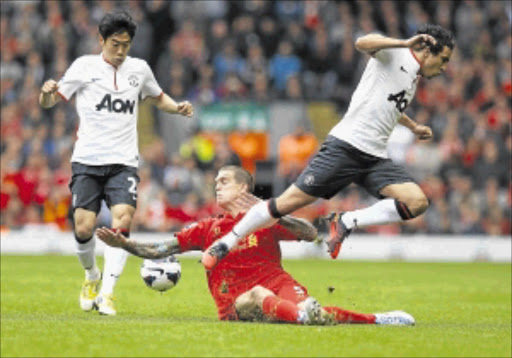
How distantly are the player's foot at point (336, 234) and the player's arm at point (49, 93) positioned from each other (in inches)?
109

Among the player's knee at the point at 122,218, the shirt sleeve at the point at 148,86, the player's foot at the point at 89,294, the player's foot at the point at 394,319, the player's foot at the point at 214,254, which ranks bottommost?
the player's foot at the point at 89,294

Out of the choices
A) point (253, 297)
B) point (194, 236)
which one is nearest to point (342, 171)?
point (194, 236)

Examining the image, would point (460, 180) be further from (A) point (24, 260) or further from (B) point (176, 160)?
(A) point (24, 260)

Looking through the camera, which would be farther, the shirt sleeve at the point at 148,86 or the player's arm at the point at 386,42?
the shirt sleeve at the point at 148,86

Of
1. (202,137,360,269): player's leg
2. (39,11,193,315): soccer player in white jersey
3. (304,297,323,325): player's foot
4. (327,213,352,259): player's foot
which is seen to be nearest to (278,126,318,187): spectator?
(39,11,193,315): soccer player in white jersey

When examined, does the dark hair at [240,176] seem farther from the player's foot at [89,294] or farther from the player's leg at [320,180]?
the player's foot at [89,294]

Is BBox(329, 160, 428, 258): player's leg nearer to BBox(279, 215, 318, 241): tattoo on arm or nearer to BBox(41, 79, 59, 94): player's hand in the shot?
BBox(279, 215, 318, 241): tattoo on arm

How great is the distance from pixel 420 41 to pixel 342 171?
1.31 m

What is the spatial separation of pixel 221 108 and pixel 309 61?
283 centimetres

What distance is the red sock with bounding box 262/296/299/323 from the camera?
9.24 m

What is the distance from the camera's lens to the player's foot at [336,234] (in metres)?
10.3

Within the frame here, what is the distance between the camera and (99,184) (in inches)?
448

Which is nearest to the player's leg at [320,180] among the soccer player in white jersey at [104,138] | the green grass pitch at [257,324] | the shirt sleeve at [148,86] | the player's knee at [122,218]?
the green grass pitch at [257,324]

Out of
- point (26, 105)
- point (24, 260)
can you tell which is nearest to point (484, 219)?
point (24, 260)
